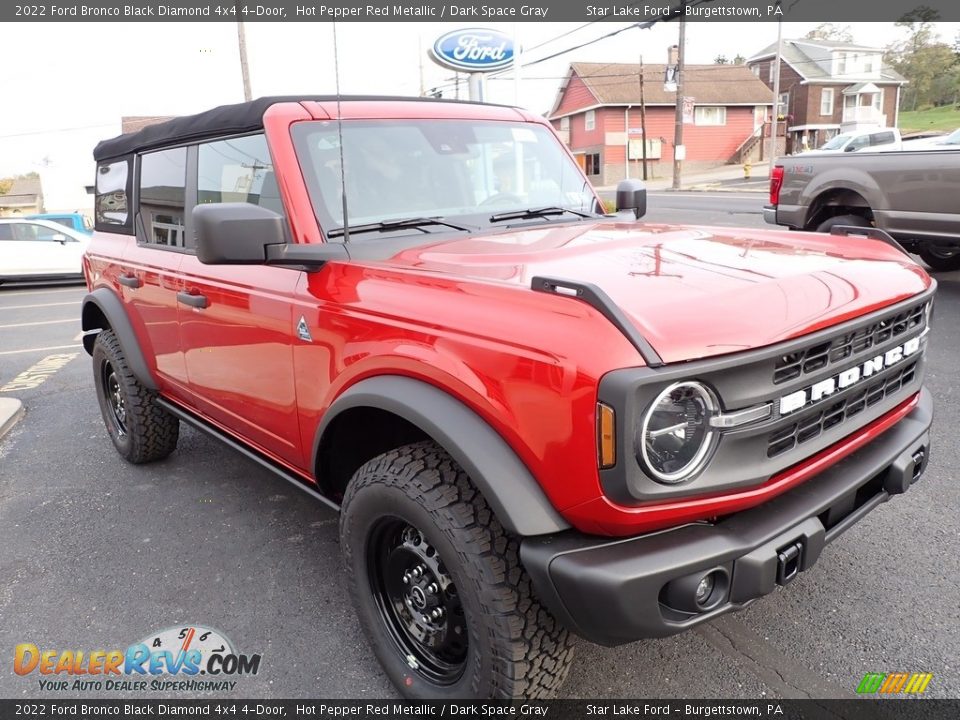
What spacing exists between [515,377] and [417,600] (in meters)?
0.90

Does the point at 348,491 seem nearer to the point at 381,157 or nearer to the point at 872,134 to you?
the point at 381,157

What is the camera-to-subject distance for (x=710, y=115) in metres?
49.0

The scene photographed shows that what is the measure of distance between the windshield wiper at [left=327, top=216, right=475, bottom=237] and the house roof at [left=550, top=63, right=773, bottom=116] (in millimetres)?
47991

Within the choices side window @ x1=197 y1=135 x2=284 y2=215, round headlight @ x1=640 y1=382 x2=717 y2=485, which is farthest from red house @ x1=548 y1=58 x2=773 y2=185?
round headlight @ x1=640 y1=382 x2=717 y2=485

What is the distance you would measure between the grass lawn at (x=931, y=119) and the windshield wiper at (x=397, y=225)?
→ 2314 inches

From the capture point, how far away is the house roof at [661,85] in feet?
159

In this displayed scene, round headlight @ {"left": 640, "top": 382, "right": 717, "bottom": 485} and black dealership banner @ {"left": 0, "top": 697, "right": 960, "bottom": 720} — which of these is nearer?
round headlight @ {"left": 640, "top": 382, "right": 717, "bottom": 485}

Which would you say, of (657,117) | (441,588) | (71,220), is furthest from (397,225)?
(657,117)

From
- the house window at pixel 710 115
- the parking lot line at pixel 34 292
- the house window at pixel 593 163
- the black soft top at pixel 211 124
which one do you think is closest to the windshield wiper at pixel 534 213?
the black soft top at pixel 211 124

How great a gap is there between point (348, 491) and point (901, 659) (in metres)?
1.91

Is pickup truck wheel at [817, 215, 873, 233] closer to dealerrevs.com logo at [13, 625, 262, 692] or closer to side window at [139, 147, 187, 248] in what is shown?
side window at [139, 147, 187, 248]

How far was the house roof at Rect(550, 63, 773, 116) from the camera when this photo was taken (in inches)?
1905

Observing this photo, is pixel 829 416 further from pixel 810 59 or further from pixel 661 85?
pixel 810 59

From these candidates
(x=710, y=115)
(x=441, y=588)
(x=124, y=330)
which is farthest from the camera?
(x=710, y=115)
